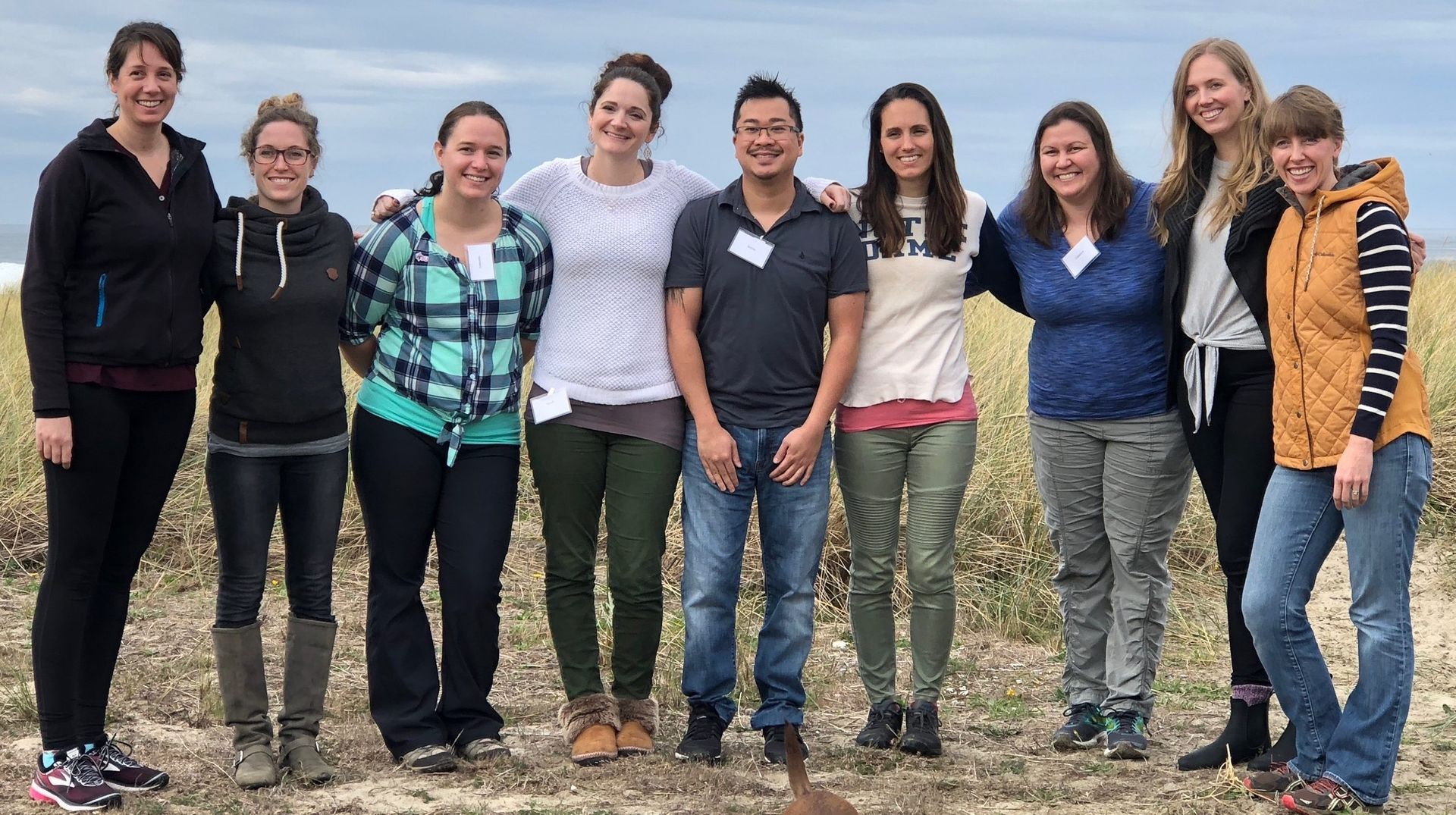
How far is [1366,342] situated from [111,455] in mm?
3320

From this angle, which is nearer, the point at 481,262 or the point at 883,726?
the point at 481,262

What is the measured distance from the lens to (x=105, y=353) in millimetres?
3617

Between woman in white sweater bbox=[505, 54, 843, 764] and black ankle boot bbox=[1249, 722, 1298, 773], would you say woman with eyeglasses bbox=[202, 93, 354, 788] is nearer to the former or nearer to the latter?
woman in white sweater bbox=[505, 54, 843, 764]

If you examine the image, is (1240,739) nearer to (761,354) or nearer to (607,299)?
(761,354)

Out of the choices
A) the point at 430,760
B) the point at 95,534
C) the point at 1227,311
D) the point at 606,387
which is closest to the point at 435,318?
the point at 606,387

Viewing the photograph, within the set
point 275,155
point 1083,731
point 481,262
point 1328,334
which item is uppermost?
point 275,155

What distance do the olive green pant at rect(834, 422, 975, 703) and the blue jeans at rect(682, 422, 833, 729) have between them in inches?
4.8

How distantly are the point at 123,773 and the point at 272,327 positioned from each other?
139 centimetres

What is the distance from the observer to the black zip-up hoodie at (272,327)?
3764mm

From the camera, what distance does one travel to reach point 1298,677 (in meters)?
3.79

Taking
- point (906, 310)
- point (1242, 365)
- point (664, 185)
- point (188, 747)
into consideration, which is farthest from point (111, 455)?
point (1242, 365)

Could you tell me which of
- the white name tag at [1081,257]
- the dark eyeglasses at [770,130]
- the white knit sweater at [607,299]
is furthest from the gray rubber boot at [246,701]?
the white name tag at [1081,257]

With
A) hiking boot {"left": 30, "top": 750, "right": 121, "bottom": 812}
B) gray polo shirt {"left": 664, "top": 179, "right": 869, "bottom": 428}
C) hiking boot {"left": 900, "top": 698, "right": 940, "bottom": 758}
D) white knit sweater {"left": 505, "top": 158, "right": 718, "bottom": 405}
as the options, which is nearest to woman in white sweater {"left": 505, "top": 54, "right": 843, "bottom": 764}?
white knit sweater {"left": 505, "top": 158, "right": 718, "bottom": 405}

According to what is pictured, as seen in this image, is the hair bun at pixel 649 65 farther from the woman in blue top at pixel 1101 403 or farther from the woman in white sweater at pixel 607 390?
the woman in blue top at pixel 1101 403
